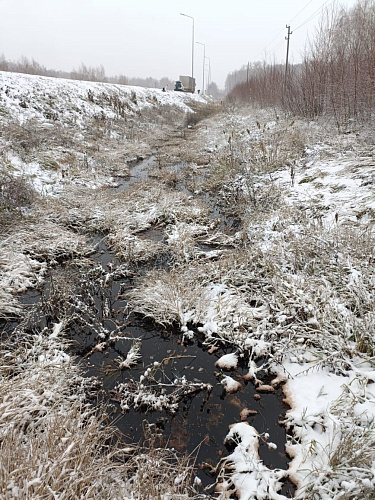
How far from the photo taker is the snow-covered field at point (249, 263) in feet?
7.59

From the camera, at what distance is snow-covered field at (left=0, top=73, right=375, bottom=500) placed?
231cm

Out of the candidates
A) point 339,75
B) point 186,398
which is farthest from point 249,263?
point 339,75

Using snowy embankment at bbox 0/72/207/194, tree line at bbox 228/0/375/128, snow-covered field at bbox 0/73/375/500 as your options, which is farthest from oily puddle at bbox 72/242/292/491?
tree line at bbox 228/0/375/128

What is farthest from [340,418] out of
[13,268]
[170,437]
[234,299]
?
[13,268]

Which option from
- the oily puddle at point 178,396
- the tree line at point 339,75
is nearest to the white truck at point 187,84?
the tree line at point 339,75

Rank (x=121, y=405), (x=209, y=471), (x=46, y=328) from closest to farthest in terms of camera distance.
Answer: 1. (x=209, y=471)
2. (x=121, y=405)
3. (x=46, y=328)

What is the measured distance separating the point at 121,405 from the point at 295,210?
4833 mm

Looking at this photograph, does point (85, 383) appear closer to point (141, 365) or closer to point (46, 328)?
point (141, 365)

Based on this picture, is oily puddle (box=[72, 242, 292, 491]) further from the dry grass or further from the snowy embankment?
the snowy embankment

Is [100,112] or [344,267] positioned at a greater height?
[100,112]

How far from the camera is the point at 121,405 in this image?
284cm

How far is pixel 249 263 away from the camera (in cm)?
482

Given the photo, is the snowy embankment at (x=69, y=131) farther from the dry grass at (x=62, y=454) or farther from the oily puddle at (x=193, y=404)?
the dry grass at (x=62, y=454)

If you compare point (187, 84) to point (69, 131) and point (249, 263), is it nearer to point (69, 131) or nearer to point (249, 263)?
point (69, 131)
